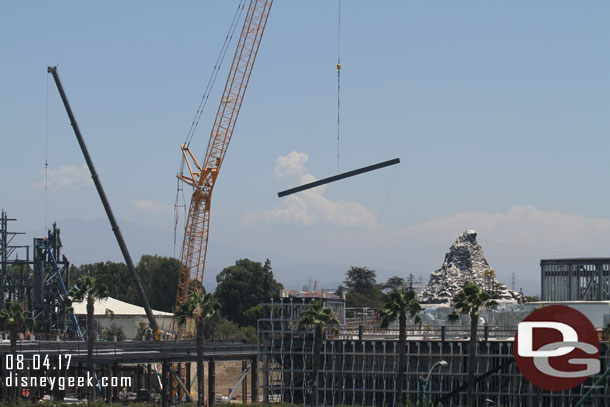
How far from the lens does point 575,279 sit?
359 ft

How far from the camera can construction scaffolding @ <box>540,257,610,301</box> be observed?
108 m

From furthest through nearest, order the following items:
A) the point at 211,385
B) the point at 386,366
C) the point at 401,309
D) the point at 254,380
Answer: the point at 254,380 < the point at 211,385 < the point at 386,366 < the point at 401,309

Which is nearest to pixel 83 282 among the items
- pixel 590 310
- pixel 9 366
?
pixel 9 366

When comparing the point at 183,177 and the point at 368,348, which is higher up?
the point at 183,177

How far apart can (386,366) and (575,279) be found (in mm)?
30963

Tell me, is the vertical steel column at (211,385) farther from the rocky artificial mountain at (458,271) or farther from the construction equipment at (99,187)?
the rocky artificial mountain at (458,271)

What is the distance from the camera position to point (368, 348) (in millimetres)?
93062

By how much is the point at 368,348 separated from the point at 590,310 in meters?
23.8

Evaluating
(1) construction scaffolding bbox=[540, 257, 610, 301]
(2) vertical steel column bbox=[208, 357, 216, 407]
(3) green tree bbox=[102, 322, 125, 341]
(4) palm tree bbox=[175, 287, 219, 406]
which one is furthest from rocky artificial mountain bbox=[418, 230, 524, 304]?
(4) palm tree bbox=[175, 287, 219, 406]

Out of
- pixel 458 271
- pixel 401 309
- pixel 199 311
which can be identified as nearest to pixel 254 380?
pixel 199 311

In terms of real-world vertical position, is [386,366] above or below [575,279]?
below

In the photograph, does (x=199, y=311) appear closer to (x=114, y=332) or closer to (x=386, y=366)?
(x=386, y=366)

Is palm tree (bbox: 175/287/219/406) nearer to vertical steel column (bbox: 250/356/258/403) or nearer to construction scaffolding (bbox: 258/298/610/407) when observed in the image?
construction scaffolding (bbox: 258/298/610/407)

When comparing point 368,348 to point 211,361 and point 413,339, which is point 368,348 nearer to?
point 413,339
